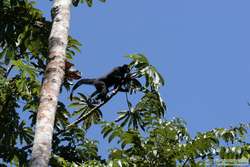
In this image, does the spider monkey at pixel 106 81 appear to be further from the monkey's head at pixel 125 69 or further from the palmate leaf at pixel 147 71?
the palmate leaf at pixel 147 71

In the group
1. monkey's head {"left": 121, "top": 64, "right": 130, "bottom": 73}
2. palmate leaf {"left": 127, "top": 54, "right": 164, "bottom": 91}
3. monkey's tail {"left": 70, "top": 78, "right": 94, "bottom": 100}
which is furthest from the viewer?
monkey's tail {"left": 70, "top": 78, "right": 94, "bottom": 100}

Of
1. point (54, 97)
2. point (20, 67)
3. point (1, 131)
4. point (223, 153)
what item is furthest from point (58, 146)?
point (54, 97)

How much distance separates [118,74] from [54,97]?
3.78 m

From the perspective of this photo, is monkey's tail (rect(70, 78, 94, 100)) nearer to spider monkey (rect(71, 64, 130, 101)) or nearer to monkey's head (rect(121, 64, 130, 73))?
spider monkey (rect(71, 64, 130, 101))

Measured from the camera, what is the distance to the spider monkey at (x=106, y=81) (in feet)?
35.3

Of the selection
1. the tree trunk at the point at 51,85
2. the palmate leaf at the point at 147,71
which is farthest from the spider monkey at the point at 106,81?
the tree trunk at the point at 51,85

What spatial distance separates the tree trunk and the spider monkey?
1919 mm

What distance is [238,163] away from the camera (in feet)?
28.9

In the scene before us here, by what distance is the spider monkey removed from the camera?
10771mm

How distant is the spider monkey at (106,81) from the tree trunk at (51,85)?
6.30 feet

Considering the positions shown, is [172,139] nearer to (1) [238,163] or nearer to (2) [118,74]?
(1) [238,163]

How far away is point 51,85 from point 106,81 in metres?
4.47

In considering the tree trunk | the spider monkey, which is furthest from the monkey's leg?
the tree trunk

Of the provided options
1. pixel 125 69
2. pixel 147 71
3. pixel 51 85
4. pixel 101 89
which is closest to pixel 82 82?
pixel 101 89
